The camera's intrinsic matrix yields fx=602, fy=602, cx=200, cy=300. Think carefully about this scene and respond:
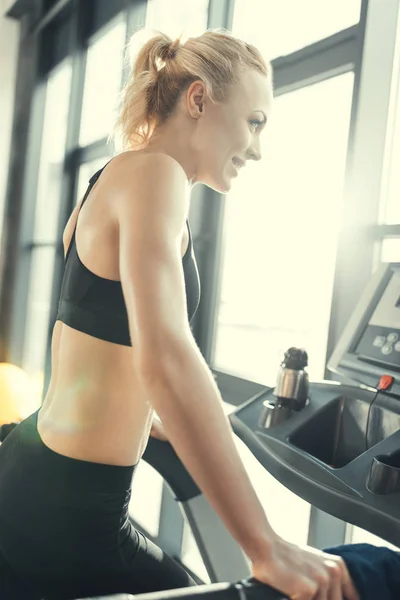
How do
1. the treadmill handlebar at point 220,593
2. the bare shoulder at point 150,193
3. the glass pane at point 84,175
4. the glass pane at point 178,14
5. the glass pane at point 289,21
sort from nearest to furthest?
1. the treadmill handlebar at point 220,593
2. the bare shoulder at point 150,193
3. the glass pane at point 289,21
4. the glass pane at point 178,14
5. the glass pane at point 84,175

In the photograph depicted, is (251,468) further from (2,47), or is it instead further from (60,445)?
(2,47)

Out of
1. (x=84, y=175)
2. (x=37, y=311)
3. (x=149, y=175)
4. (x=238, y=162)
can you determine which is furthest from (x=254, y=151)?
(x=37, y=311)

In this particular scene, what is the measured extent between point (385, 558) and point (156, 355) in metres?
0.33

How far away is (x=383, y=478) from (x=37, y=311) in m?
4.11

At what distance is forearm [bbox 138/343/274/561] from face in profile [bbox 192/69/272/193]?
0.49 metres

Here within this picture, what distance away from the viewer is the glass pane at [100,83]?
3.68 metres

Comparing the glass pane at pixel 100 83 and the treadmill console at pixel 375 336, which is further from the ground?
the glass pane at pixel 100 83

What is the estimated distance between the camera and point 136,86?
1218 millimetres

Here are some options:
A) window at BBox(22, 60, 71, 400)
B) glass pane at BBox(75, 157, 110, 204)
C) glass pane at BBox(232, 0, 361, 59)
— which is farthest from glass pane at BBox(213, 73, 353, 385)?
window at BBox(22, 60, 71, 400)

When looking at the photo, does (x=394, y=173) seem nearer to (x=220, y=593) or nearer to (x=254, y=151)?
(x=254, y=151)

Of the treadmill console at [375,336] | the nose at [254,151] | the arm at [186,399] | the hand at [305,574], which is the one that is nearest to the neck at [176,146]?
the nose at [254,151]

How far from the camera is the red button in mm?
1011

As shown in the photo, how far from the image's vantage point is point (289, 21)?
217cm

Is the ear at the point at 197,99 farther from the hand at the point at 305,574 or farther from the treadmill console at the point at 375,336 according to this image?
the hand at the point at 305,574
